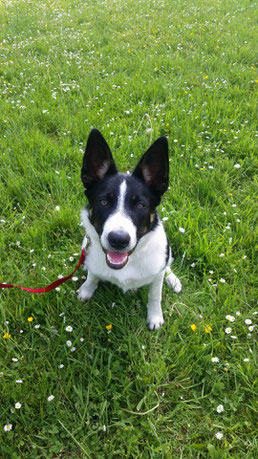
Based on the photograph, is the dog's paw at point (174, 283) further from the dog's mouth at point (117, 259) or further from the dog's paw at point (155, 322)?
the dog's mouth at point (117, 259)

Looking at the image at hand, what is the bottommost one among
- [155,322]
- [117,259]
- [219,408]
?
[219,408]

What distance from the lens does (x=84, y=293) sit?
9.24 feet

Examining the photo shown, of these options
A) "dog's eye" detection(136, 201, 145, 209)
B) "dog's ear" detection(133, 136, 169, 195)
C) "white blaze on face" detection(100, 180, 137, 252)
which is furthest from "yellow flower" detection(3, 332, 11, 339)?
"dog's ear" detection(133, 136, 169, 195)

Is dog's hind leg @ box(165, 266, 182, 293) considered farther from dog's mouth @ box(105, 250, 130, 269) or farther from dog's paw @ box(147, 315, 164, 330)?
dog's mouth @ box(105, 250, 130, 269)

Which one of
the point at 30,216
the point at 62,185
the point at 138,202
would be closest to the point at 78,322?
the point at 138,202

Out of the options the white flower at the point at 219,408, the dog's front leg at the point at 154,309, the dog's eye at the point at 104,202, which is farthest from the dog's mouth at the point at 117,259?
the white flower at the point at 219,408

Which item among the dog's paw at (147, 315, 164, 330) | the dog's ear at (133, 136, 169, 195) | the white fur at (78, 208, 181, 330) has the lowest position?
the dog's paw at (147, 315, 164, 330)

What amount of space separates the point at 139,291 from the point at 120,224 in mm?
1082

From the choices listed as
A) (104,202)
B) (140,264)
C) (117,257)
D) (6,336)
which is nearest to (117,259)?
(117,257)

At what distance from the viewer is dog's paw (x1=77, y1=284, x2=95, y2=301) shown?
280 cm

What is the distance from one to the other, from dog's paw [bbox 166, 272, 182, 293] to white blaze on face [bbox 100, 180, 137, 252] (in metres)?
1.00

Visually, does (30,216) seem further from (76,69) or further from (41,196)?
(76,69)

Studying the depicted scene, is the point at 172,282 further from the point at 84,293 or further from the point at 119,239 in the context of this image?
the point at 119,239

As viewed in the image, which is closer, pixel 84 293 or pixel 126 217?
pixel 126 217
